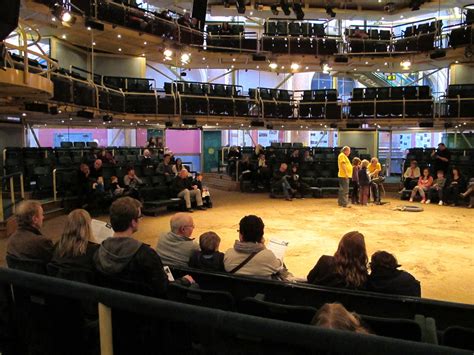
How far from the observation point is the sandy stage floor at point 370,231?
5.64 m

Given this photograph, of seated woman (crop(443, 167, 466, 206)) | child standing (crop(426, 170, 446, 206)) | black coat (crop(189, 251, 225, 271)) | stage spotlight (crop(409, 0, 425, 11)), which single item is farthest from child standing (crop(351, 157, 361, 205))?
stage spotlight (crop(409, 0, 425, 11))

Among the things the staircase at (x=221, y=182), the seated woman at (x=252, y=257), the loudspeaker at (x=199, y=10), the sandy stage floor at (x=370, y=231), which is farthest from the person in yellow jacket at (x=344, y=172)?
the loudspeaker at (x=199, y=10)

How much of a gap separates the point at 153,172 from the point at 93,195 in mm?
2317

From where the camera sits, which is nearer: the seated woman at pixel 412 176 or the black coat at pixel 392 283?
the black coat at pixel 392 283

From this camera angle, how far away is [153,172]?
1172cm

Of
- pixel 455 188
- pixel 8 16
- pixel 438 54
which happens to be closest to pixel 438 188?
pixel 455 188

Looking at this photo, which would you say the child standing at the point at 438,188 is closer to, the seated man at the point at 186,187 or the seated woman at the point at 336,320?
the seated man at the point at 186,187

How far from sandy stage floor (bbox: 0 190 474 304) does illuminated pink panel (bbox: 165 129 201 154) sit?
9.24 metres

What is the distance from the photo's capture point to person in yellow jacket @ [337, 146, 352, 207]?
11.5 metres

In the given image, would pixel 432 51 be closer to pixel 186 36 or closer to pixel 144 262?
pixel 186 36

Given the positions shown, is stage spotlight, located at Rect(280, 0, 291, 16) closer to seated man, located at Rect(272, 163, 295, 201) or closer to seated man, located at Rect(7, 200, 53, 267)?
seated man, located at Rect(272, 163, 295, 201)

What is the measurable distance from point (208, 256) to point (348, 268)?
3.84 ft

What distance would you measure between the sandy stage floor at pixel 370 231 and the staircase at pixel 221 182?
2.78 metres

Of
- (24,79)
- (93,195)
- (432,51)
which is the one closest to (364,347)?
(24,79)
